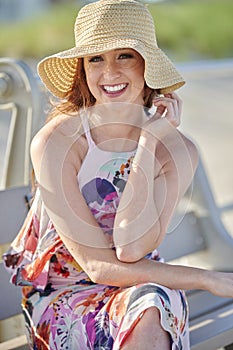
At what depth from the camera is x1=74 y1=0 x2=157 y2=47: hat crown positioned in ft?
7.36

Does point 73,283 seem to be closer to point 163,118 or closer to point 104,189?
point 104,189

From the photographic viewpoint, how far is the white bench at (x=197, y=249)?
8.27 ft

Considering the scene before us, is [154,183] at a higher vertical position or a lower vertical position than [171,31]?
higher

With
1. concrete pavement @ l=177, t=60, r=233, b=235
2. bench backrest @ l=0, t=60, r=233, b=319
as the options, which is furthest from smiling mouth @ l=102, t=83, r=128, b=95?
concrete pavement @ l=177, t=60, r=233, b=235

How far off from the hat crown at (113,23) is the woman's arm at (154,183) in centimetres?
23

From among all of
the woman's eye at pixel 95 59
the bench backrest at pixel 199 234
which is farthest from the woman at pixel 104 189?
the bench backrest at pixel 199 234

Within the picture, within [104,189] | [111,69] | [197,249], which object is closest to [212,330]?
[104,189]

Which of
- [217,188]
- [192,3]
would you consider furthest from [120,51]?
[192,3]

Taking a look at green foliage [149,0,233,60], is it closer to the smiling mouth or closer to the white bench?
the white bench

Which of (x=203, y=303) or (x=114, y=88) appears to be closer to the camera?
(x=114, y=88)

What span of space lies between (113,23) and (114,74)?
0.15 metres

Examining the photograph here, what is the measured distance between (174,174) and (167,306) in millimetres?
470

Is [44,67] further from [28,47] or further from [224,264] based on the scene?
[28,47]

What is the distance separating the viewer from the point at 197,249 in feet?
10.6
